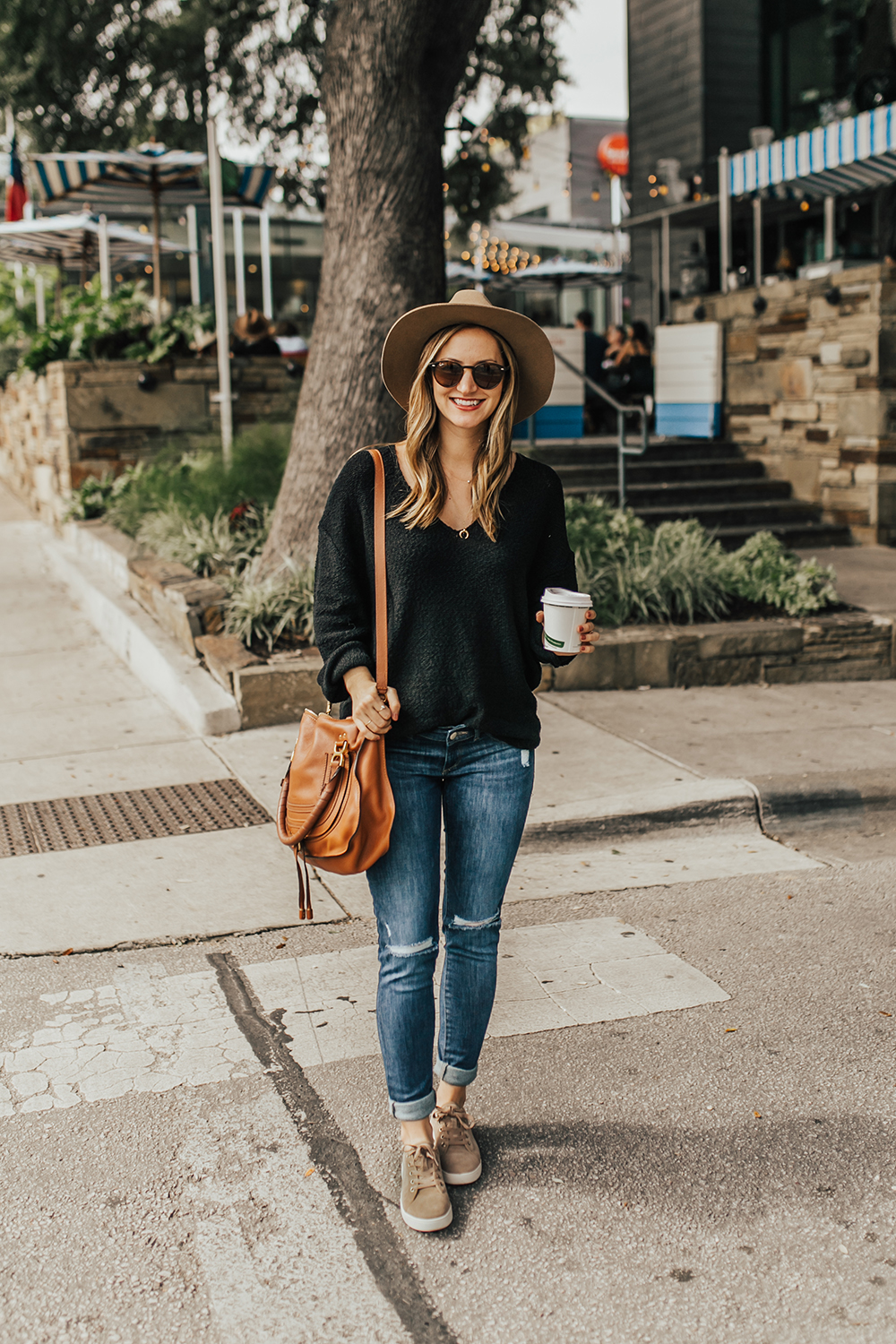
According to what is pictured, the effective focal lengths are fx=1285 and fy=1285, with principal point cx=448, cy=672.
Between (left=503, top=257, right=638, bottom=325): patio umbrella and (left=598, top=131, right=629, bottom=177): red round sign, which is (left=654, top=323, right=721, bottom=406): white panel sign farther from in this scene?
(left=598, top=131, right=629, bottom=177): red round sign

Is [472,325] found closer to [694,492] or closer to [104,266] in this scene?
[694,492]

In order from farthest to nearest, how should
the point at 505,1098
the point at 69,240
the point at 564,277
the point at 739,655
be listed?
1. the point at 564,277
2. the point at 69,240
3. the point at 739,655
4. the point at 505,1098

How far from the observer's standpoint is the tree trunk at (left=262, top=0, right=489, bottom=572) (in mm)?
7410

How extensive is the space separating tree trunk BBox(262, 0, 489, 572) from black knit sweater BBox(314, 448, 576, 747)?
4918mm

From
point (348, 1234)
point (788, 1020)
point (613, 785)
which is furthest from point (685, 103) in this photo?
point (348, 1234)

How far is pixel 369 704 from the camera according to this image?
272 cm

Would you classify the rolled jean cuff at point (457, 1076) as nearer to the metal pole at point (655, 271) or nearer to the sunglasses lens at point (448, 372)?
the sunglasses lens at point (448, 372)

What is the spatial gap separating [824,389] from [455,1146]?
398 inches

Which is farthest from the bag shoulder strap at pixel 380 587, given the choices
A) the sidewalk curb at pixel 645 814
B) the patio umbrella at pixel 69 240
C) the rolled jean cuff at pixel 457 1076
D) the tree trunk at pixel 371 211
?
the patio umbrella at pixel 69 240

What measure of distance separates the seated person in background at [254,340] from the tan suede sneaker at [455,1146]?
10.8 meters

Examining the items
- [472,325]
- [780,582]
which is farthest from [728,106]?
[472,325]

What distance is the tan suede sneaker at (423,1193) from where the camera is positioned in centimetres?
275

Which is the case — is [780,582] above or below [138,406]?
below

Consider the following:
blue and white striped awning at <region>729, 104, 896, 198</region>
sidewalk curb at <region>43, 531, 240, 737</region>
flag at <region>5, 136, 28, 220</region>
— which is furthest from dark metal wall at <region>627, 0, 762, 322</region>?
sidewalk curb at <region>43, 531, 240, 737</region>
